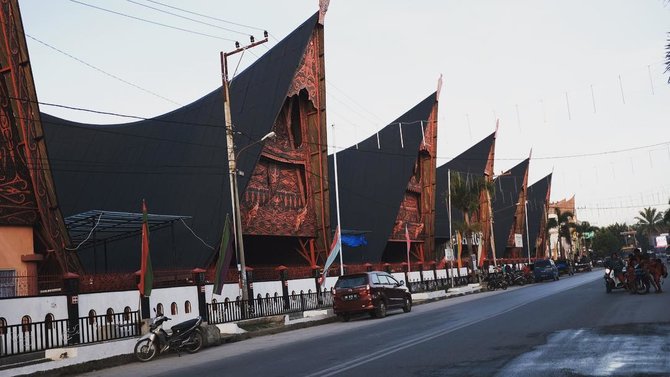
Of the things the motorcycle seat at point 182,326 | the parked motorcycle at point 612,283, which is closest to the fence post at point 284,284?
the motorcycle seat at point 182,326

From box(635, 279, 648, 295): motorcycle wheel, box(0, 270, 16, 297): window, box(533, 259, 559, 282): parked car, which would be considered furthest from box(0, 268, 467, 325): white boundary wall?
box(533, 259, 559, 282): parked car

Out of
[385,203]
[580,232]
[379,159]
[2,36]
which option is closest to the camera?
[2,36]

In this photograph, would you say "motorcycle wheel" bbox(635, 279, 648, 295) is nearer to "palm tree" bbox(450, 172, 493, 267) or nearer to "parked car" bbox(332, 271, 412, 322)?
"parked car" bbox(332, 271, 412, 322)

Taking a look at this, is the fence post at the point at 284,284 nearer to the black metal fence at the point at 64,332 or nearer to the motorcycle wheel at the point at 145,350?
the black metal fence at the point at 64,332

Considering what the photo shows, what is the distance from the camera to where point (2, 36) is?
2038 centimetres

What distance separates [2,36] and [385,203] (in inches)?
1489

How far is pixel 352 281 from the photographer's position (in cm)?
2361

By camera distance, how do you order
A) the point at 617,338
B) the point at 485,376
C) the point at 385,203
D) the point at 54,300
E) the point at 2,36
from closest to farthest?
1. the point at 485,376
2. the point at 617,338
3. the point at 54,300
4. the point at 2,36
5. the point at 385,203

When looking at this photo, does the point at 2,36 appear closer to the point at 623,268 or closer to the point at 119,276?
the point at 119,276

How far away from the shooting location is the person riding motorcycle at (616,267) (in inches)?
1029

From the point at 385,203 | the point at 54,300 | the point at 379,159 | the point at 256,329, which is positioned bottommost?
the point at 256,329

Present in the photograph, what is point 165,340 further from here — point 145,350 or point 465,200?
point 465,200

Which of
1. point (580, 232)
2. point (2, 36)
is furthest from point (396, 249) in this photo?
point (580, 232)

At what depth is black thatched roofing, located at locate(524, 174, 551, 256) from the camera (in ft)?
351
